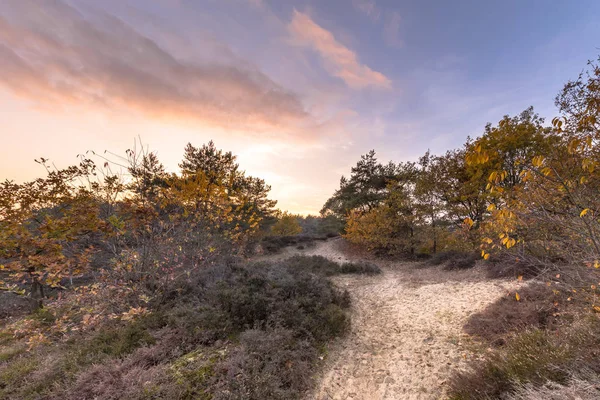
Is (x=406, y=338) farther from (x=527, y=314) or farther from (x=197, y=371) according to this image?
(x=197, y=371)

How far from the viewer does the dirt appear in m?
4.19

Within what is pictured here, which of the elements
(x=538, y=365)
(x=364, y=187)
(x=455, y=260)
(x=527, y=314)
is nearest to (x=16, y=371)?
(x=538, y=365)

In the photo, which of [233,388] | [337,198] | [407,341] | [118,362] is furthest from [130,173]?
[337,198]

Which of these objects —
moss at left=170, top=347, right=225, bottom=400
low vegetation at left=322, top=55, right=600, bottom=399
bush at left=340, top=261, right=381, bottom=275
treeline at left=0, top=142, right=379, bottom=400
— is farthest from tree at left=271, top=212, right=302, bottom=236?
moss at left=170, top=347, right=225, bottom=400

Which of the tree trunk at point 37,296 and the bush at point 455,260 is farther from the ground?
the tree trunk at point 37,296

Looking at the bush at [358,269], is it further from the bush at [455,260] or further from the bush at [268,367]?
the bush at [268,367]

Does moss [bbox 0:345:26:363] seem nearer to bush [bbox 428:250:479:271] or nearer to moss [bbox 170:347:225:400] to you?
moss [bbox 170:347:225:400]

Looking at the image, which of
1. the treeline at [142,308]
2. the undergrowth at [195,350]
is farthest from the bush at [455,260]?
the undergrowth at [195,350]

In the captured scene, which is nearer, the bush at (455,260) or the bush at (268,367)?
the bush at (268,367)

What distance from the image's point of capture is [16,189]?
556 cm

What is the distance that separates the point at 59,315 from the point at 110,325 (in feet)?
9.36

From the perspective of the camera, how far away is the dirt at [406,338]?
419cm

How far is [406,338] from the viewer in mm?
5781

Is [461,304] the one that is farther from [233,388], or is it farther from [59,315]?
[59,315]
